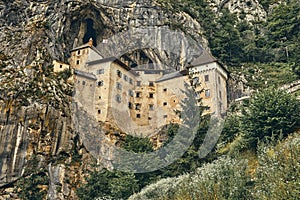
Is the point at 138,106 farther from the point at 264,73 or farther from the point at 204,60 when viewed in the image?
the point at 264,73

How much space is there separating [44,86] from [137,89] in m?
16.1

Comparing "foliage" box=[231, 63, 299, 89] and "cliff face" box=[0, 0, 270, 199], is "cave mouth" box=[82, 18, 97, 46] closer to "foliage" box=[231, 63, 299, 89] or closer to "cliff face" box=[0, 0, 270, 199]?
"cliff face" box=[0, 0, 270, 199]

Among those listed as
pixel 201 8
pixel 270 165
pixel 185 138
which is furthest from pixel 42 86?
pixel 201 8

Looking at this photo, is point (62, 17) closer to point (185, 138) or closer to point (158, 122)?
point (158, 122)

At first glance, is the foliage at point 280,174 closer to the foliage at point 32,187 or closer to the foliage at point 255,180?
the foliage at point 255,180

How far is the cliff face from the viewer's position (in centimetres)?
4722

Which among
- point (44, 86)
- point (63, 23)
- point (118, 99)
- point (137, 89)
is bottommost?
point (118, 99)

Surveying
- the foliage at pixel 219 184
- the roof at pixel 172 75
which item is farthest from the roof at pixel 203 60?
the foliage at pixel 219 184

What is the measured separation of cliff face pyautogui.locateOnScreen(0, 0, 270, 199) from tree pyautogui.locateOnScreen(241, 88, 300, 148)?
88.3 ft

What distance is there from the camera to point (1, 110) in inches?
1891

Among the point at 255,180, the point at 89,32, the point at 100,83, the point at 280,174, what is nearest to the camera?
the point at 280,174

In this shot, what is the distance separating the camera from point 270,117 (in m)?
28.2

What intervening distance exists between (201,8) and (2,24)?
43.2 m

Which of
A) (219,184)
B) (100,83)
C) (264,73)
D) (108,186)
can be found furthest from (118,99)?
(219,184)
